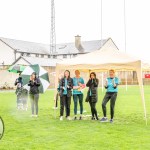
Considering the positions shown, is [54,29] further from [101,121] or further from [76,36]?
[101,121]

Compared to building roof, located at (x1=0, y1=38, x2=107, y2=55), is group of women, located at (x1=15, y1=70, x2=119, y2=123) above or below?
below

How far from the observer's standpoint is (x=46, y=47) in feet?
293

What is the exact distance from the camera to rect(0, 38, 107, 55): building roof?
78375mm

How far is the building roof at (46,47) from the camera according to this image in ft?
257

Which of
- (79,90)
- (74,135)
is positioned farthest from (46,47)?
(74,135)

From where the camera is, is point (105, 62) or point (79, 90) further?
point (79, 90)

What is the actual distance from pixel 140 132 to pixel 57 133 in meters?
2.51

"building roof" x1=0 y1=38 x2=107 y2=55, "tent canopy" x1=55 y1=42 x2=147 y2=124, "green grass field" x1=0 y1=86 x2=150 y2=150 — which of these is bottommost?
"green grass field" x1=0 y1=86 x2=150 y2=150

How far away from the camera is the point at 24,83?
18688mm

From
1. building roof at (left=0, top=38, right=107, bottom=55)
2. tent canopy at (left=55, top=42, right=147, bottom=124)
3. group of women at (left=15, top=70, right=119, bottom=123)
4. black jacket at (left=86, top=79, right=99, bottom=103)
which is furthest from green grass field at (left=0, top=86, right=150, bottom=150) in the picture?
building roof at (left=0, top=38, right=107, bottom=55)

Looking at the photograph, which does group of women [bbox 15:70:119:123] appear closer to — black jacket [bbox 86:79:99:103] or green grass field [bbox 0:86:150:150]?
black jacket [bbox 86:79:99:103]

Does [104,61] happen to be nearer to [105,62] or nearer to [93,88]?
[105,62]

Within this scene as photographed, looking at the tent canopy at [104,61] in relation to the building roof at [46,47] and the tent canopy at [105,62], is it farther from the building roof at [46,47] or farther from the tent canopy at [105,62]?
the building roof at [46,47]

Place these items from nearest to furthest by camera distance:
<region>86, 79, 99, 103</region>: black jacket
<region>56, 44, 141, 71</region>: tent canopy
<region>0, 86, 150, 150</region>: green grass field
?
<region>0, 86, 150, 150</region>: green grass field < <region>56, 44, 141, 71</region>: tent canopy < <region>86, 79, 99, 103</region>: black jacket
